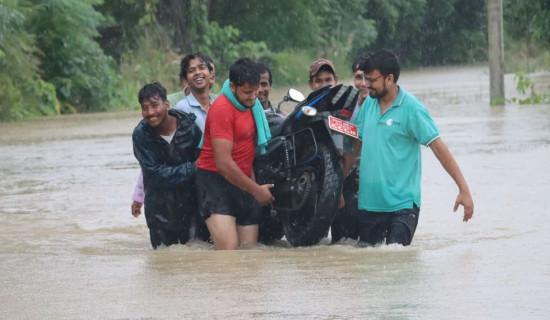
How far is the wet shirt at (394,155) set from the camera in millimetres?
7852

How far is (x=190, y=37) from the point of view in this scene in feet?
150

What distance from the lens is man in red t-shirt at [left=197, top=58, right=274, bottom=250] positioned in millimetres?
8086

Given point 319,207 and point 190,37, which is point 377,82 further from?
point 190,37

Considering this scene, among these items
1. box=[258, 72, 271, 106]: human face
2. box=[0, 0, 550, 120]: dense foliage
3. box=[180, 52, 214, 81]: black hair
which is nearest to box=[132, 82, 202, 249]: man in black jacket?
box=[180, 52, 214, 81]: black hair

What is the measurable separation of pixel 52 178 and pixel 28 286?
26.9 feet

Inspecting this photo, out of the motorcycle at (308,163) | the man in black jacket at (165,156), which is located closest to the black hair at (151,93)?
the man in black jacket at (165,156)

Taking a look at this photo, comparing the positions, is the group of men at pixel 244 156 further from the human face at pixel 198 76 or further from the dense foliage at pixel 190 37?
the dense foliage at pixel 190 37

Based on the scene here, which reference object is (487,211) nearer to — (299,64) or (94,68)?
(94,68)

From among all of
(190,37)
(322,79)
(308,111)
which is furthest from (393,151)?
(190,37)

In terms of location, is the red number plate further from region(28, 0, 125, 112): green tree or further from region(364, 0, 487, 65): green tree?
region(364, 0, 487, 65): green tree

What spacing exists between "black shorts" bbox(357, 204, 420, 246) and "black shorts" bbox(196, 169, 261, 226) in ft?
2.76

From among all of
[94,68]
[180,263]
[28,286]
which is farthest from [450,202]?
[94,68]

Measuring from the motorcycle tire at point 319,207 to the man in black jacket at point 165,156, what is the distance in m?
0.75

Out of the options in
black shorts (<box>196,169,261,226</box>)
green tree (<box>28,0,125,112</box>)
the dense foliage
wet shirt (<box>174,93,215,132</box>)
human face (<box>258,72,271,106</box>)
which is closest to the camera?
black shorts (<box>196,169,261,226</box>)
